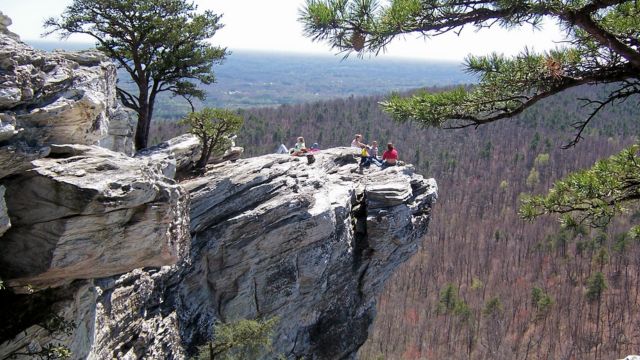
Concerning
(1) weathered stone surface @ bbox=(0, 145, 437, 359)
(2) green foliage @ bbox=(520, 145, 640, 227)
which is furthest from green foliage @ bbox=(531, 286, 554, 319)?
(2) green foliage @ bbox=(520, 145, 640, 227)

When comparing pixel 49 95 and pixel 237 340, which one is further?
pixel 237 340

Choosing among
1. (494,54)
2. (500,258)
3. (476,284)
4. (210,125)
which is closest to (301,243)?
(210,125)

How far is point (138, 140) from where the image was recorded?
20578mm

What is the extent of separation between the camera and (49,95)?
9.91m

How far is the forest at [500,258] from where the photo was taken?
6462cm

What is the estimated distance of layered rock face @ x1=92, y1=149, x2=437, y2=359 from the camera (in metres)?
16.4

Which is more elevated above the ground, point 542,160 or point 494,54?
point 494,54

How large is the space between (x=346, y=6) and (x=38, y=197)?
7.37 metres

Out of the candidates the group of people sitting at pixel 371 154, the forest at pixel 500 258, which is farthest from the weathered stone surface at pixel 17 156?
the forest at pixel 500 258

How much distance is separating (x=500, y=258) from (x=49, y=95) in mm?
84223

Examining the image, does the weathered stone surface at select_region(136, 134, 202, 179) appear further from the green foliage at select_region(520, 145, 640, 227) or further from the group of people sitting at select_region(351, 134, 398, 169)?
the green foliage at select_region(520, 145, 640, 227)

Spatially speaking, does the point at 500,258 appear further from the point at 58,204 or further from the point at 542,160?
the point at 58,204

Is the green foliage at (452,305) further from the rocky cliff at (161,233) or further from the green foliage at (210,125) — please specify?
the green foliage at (210,125)

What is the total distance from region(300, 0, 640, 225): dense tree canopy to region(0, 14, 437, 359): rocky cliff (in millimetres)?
6348
